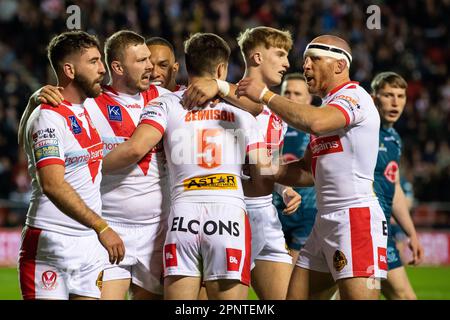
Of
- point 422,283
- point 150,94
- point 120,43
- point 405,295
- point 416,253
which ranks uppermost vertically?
point 120,43

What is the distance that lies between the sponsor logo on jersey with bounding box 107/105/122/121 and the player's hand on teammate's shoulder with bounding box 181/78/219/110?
0.73m

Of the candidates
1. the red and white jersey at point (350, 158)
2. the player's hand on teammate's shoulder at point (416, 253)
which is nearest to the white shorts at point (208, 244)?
the red and white jersey at point (350, 158)

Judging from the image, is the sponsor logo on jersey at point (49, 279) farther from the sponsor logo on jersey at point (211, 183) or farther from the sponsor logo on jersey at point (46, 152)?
the sponsor logo on jersey at point (211, 183)

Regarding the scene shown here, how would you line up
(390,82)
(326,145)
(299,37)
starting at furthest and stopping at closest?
1. (299,37)
2. (390,82)
3. (326,145)

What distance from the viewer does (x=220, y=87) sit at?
586cm

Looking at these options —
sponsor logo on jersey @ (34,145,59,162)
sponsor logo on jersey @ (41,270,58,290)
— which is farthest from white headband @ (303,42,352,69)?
sponsor logo on jersey @ (41,270,58,290)

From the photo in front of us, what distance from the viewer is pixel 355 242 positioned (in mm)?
5949

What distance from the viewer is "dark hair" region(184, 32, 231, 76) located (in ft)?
19.4

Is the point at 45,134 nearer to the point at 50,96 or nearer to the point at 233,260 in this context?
the point at 50,96

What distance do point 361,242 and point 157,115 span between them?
169 cm

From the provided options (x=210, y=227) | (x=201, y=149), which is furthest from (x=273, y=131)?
(x=210, y=227)

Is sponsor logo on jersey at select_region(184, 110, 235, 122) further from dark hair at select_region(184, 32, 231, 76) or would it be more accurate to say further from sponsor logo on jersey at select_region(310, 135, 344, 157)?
sponsor logo on jersey at select_region(310, 135, 344, 157)

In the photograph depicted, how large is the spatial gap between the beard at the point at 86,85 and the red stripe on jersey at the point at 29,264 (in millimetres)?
985
